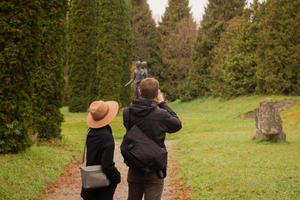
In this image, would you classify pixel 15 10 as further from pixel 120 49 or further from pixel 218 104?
pixel 218 104

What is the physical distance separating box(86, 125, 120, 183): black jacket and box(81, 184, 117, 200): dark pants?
0.13 meters

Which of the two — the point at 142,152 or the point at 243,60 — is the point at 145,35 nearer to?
the point at 243,60

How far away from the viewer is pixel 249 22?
42.0m

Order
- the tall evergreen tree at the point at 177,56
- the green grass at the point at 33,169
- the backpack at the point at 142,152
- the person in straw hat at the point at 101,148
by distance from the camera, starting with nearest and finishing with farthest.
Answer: the backpack at the point at 142,152 → the person in straw hat at the point at 101,148 → the green grass at the point at 33,169 → the tall evergreen tree at the point at 177,56

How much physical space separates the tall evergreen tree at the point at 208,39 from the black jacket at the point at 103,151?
4399 cm

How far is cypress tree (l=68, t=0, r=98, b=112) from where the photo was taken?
3534 centimetres

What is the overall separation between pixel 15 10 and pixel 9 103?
6.85 feet

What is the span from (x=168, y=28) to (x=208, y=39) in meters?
11.3

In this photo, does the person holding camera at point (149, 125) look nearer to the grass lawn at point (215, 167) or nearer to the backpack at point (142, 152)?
the backpack at point (142, 152)

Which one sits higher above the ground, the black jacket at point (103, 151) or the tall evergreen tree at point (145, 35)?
the tall evergreen tree at point (145, 35)

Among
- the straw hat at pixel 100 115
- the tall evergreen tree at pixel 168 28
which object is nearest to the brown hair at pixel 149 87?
the straw hat at pixel 100 115

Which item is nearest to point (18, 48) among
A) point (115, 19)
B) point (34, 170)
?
point (34, 170)

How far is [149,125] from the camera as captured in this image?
232 inches

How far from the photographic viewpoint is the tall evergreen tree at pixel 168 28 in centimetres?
5800
